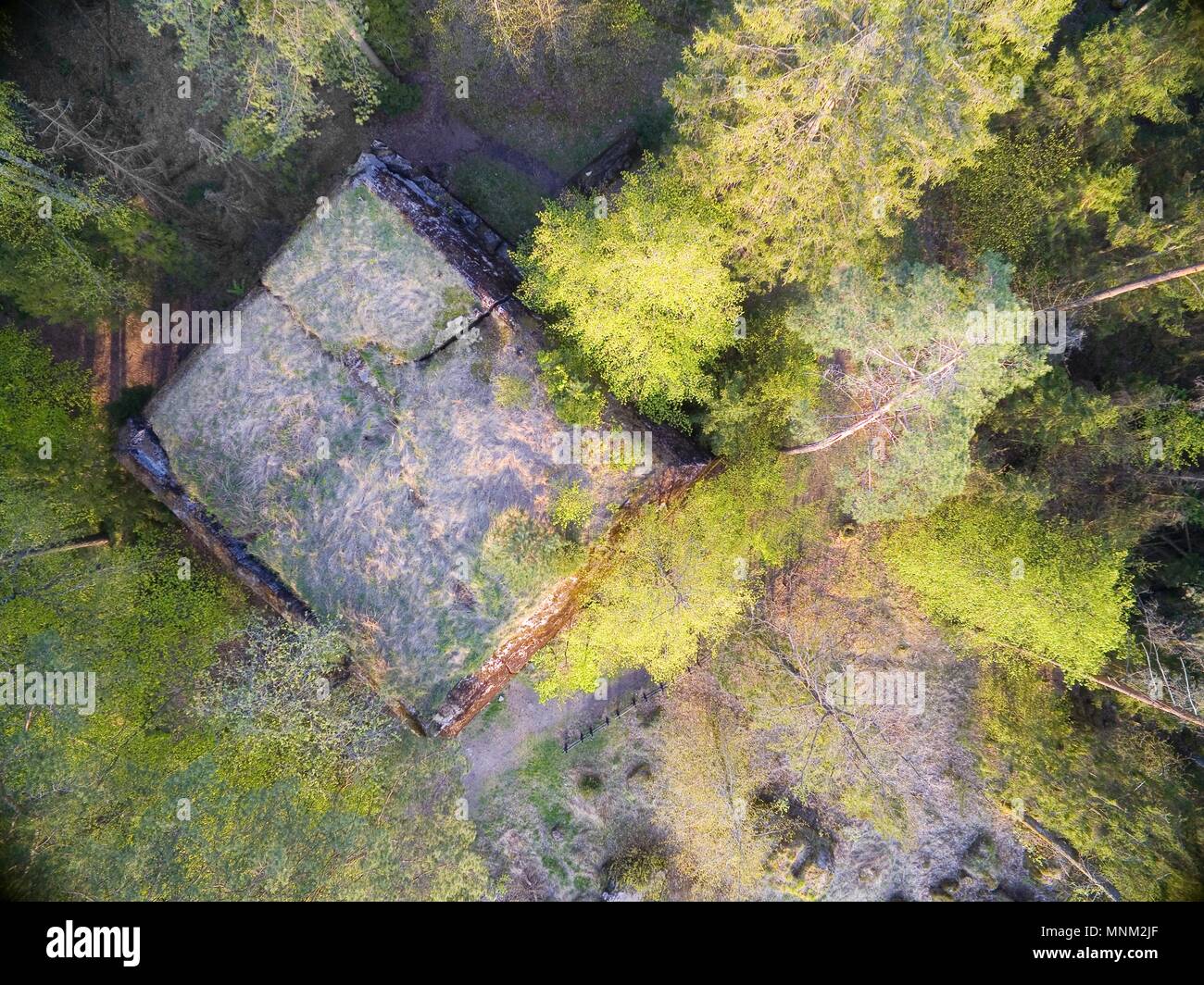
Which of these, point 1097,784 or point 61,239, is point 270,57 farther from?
point 1097,784

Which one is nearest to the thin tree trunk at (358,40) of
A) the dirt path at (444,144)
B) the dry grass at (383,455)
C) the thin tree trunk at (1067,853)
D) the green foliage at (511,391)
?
the dirt path at (444,144)

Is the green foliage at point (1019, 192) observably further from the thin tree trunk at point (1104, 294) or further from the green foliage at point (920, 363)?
the green foliage at point (920, 363)

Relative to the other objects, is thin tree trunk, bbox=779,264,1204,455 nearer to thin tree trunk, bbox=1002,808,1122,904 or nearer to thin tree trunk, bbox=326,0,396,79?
thin tree trunk, bbox=1002,808,1122,904

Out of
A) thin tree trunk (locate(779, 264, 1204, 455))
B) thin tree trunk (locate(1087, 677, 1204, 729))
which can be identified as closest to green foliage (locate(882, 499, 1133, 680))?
thin tree trunk (locate(1087, 677, 1204, 729))

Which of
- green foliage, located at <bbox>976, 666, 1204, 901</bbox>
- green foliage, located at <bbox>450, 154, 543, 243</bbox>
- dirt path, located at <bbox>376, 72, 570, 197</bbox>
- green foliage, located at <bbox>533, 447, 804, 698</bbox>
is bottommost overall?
green foliage, located at <bbox>976, 666, 1204, 901</bbox>

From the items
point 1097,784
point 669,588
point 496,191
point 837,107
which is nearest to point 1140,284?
point 837,107
